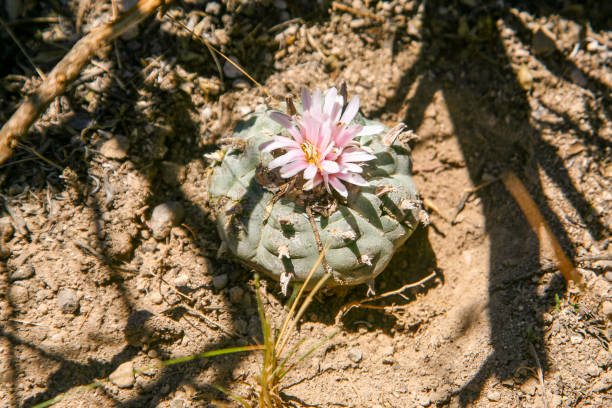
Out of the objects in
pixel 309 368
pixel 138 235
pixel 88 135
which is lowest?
pixel 309 368

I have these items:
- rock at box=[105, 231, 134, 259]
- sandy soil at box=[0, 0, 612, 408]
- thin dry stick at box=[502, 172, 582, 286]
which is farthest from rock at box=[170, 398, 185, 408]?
thin dry stick at box=[502, 172, 582, 286]

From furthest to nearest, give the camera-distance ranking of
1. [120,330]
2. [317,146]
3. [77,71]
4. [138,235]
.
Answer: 1. [138,235]
2. [120,330]
3. [77,71]
4. [317,146]

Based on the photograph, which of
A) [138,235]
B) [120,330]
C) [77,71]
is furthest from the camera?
[138,235]

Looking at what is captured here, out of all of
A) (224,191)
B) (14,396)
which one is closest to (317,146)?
(224,191)

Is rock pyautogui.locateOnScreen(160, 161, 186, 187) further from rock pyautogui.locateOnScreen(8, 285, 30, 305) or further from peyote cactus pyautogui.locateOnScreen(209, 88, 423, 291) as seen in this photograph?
rock pyautogui.locateOnScreen(8, 285, 30, 305)

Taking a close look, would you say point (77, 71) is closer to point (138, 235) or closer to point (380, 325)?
point (138, 235)

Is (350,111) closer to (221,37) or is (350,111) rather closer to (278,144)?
(278,144)
